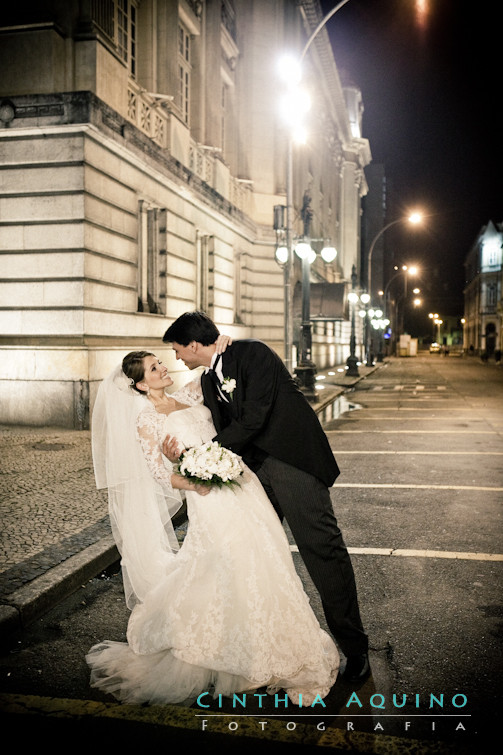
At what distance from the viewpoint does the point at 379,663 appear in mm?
3646

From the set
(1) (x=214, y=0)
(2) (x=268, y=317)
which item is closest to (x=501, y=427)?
(2) (x=268, y=317)

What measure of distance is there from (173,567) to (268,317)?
24.3 m

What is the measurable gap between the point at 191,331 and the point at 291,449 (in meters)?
0.86

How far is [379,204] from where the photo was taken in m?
116

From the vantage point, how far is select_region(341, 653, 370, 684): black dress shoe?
134 inches

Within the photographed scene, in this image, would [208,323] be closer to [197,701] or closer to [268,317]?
[197,701]

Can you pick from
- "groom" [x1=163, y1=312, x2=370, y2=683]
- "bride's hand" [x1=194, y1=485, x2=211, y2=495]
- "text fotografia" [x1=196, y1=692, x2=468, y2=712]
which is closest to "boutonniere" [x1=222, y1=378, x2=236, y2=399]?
"groom" [x1=163, y1=312, x2=370, y2=683]

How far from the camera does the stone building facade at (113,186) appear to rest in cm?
1236

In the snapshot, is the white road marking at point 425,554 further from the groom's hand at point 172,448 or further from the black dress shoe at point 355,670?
the groom's hand at point 172,448

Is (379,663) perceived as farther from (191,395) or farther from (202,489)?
(191,395)

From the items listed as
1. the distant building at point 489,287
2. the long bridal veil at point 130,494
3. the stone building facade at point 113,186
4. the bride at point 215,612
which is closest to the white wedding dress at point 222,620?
the bride at point 215,612

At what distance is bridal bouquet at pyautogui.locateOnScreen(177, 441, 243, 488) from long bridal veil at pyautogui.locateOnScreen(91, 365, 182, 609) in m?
0.89

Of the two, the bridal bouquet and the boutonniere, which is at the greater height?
the boutonniere

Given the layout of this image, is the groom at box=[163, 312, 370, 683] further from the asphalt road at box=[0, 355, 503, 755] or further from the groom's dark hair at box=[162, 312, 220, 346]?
the asphalt road at box=[0, 355, 503, 755]
